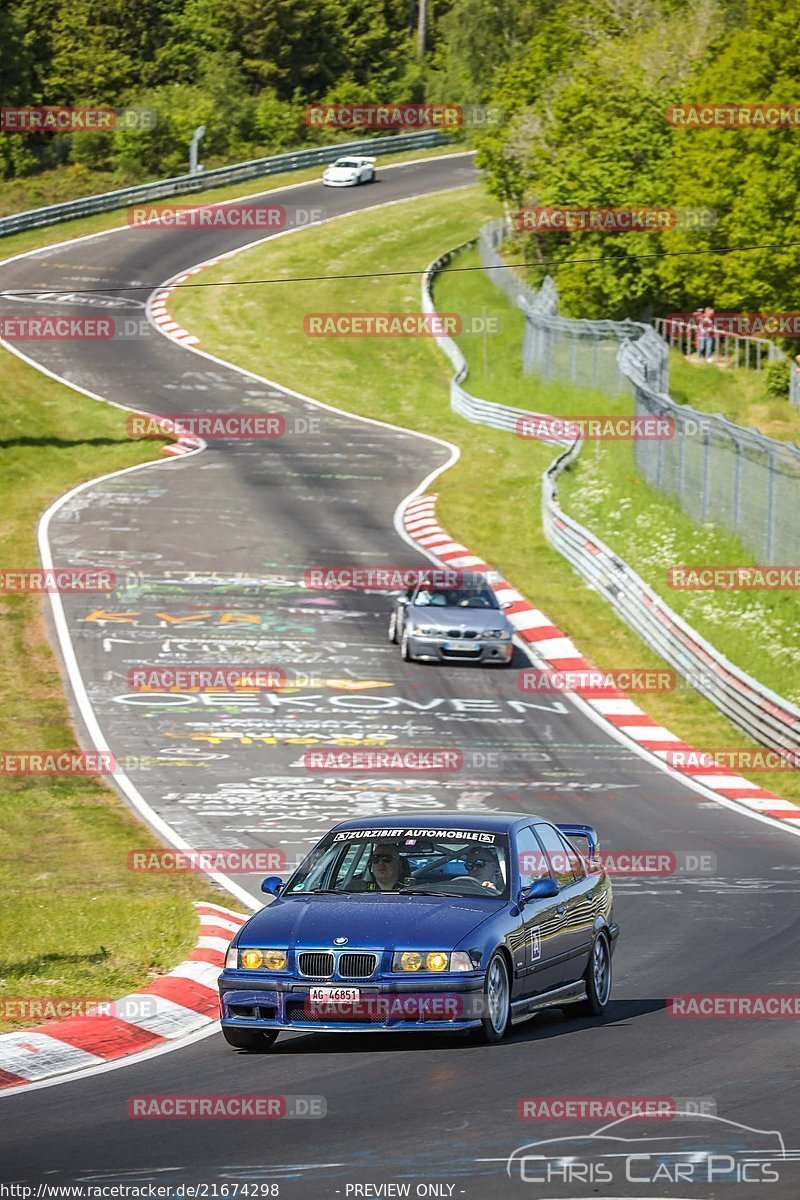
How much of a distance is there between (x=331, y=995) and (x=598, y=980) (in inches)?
105

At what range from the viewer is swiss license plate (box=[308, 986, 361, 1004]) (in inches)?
430

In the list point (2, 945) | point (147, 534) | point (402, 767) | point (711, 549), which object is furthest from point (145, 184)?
point (2, 945)

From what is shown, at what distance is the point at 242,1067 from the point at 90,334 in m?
54.4

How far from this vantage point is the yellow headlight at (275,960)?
11.1 meters

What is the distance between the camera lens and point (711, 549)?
114ft

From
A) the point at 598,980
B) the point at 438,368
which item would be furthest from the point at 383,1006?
the point at 438,368

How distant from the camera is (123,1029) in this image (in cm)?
1212

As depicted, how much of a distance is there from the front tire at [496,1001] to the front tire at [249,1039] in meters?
1.27

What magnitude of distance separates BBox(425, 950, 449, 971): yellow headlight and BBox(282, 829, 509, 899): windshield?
0.96 metres

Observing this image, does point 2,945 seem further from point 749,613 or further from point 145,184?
point 145,184

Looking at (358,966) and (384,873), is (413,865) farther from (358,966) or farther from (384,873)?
(358,966)

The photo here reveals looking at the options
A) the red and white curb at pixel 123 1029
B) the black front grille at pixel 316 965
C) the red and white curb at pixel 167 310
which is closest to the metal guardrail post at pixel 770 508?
the red and white curb at pixel 123 1029

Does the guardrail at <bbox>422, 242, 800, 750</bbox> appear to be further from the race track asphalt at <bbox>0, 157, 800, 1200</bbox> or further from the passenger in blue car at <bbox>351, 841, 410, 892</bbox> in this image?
the passenger in blue car at <bbox>351, 841, 410, 892</bbox>

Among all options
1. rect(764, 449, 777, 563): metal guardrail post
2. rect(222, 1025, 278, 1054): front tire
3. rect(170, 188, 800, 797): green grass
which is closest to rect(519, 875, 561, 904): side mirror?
rect(222, 1025, 278, 1054): front tire
